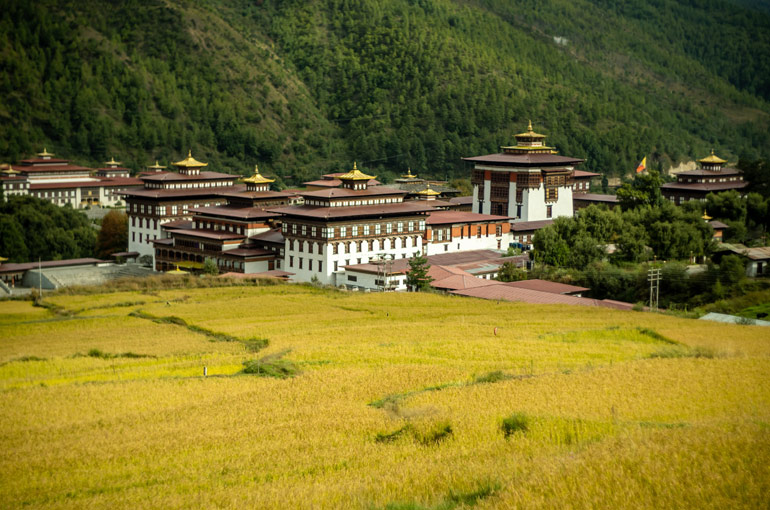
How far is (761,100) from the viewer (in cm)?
19238

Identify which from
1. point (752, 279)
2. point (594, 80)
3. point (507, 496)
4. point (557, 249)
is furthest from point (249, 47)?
point (507, 496)

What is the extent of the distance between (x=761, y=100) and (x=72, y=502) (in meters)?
191

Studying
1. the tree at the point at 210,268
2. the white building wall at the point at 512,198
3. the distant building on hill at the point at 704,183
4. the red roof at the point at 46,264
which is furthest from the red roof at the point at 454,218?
the red roof at the point at 46,264

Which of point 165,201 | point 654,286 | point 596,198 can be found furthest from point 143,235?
point 596,198

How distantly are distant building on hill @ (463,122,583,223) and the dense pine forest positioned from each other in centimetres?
4223

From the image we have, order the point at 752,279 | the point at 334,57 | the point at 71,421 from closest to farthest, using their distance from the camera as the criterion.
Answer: the point at 71,421 → the point at 752,279 → the point at 334,57

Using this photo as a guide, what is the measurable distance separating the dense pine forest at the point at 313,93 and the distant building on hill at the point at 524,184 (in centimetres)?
4223

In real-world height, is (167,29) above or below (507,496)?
above

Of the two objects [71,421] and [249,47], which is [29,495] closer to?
[71,421]

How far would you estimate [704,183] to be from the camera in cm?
9781

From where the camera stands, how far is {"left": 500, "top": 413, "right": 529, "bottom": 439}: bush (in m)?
23.3

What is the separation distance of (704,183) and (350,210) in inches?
1620

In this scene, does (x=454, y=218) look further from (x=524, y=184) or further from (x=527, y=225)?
(x=524, y=184)

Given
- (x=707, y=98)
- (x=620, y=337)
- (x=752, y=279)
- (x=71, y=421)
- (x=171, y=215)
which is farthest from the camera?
(x=707, y=98)
